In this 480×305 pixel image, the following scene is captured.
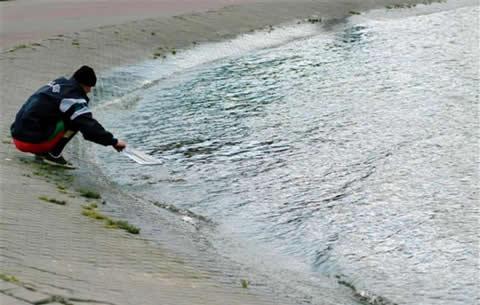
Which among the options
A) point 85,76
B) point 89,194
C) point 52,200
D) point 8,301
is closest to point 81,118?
point 85,76

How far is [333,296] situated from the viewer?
820cm

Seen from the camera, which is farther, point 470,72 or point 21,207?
point 470,72

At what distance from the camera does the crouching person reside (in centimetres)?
1046

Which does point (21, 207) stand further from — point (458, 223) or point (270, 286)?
point (458, 223)

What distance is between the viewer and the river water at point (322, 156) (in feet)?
30.1

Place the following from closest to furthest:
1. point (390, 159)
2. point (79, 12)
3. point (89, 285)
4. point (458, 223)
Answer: point (89, 285) < point (458, 223) < point (390, 159) < point (79, 12)

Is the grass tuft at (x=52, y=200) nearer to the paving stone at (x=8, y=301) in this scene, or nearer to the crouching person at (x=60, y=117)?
the crouching person at (x=60, y=117)

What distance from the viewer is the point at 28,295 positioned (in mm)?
5859

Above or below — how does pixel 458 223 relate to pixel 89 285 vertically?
below

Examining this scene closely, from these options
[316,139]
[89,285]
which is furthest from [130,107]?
[89,285]

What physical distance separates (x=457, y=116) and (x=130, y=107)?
6.11 metres

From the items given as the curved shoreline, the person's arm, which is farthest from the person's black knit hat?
the curved shoreline

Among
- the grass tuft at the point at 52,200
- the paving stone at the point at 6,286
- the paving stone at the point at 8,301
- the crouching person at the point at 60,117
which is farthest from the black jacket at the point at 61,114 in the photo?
the paving stone at the point at 8,301

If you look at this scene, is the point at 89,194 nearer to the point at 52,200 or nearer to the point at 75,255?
the point at 52,200
